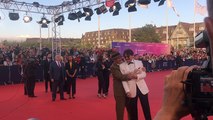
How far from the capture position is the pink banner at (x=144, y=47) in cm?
2280

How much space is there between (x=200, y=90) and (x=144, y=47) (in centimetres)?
2559

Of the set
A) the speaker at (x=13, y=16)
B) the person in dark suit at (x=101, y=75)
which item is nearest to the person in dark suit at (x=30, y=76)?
the person in dark suit at (x=101, y=75)

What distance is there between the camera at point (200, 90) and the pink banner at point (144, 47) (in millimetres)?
20513

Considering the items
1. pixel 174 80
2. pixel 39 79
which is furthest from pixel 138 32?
pixel 174 80

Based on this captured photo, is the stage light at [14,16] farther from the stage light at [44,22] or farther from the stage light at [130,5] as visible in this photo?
the stage light at [130,5]

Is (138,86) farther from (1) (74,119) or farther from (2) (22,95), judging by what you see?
(2) (22,95)

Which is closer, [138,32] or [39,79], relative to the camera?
[39,79]

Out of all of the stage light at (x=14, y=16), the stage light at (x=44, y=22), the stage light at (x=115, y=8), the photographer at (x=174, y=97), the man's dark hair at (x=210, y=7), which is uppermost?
the stage light at (x=115, y=8)

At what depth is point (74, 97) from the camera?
11023mm

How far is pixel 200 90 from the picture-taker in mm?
1087

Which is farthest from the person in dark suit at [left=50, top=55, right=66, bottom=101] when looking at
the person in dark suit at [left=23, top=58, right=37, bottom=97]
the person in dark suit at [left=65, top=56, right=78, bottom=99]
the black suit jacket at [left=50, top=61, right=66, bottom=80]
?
the person in dark suit at [left=23, top=58, right=37, bottom=97]

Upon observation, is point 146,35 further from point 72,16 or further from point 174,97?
point 174,97

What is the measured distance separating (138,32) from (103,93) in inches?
1713

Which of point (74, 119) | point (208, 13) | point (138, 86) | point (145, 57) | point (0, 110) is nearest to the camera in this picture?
point (208, 13)
